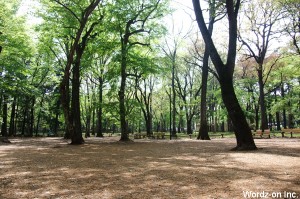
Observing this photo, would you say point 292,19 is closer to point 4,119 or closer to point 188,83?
point 188,83

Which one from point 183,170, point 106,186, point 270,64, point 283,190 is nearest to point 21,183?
point 106,186

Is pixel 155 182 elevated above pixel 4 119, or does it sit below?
below

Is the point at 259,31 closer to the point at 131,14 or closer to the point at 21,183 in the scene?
the point at 131,14

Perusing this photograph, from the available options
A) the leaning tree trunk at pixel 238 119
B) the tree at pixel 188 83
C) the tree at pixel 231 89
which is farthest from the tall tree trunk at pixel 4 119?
the leaning tree trunk at pixel 238 119

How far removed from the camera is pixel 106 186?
4.96 m

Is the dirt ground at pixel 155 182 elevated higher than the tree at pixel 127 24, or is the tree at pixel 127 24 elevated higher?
the tree at pixel 127 24

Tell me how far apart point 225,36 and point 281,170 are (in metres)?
25.6

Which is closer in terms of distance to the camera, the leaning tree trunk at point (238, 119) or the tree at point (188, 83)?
the leaning tree trunk at point (238, 119)

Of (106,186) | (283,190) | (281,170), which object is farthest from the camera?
(281,170)

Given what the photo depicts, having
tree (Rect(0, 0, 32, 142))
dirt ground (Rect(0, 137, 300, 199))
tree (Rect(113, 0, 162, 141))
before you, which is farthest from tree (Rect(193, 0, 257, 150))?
tree (Rect(0, 0, 32, 142))

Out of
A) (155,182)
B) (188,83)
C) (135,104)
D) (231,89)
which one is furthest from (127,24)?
→ (188,83)

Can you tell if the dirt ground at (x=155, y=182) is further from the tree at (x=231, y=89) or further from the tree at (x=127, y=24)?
the tree at (x=127, y=24)

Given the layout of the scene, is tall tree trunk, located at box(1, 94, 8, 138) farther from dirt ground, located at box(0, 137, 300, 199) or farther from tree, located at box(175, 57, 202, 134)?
dirt ground, located at box(0, 137, 300, 199)

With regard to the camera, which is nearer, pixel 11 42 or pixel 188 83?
pixel 11 42
